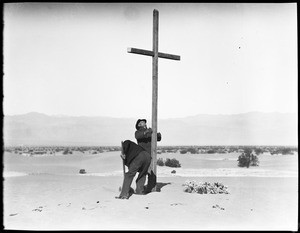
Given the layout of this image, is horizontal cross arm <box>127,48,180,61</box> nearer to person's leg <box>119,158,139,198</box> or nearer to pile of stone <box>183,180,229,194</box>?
person's leg <box>119,158,139,198</box>

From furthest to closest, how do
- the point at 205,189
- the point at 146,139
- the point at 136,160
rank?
the point at 205,189 → the point at 146,139 → the point at 136,160

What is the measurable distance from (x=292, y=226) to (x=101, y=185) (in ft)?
16.8

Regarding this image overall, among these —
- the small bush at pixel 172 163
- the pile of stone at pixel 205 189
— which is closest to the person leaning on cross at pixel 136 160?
the pile of stone at pixel 205 189

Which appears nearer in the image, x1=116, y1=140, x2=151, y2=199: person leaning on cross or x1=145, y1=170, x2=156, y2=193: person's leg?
x1=116, y1=140, x2=151, y2=199: person leaning on cross

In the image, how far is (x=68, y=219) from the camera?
275 inches

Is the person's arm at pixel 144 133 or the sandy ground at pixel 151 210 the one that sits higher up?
the person's arm at pixel 144 133

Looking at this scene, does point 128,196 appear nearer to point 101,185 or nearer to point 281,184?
point 101,185

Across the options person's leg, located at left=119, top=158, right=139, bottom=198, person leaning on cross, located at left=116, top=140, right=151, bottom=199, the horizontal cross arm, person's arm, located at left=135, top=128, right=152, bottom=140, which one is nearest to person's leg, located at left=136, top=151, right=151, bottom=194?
person leaning on cross, located at left=116, top=140, right=151, bottom=199

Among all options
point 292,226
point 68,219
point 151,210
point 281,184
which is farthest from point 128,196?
point 281,184

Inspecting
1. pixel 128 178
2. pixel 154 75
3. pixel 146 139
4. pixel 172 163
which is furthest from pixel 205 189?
pixel 172 163

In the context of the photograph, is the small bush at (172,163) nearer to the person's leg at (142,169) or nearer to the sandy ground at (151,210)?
the sandy ground at (151,210)

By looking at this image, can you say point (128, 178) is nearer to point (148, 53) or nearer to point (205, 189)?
point (205, 189)

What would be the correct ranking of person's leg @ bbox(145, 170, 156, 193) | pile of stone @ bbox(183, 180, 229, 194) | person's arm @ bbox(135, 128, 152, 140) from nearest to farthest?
person's arm @ bbox(135, 128, 152, 140) → person's leg @ bbox(145, 170, 156, 193) → pile of stone @ bbox(183, 180, 229, 194)

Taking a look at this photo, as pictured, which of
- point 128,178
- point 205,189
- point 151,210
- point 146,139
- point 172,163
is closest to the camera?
point 151,210
